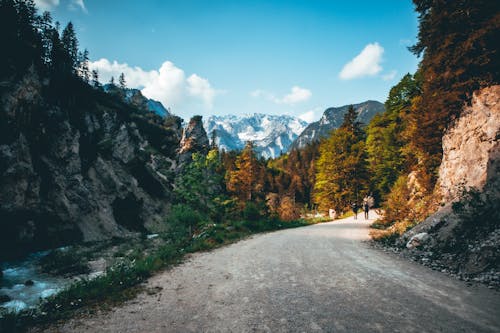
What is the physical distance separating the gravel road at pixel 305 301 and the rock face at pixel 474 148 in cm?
535

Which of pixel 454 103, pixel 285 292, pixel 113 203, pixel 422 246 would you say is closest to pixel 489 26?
pixel 454 103

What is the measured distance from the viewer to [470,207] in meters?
9.03

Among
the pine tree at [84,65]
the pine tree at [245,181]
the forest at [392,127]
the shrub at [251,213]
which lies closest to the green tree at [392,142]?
the forest at [392,127]

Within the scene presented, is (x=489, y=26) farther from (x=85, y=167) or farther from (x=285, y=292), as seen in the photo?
(x=85, y=167)

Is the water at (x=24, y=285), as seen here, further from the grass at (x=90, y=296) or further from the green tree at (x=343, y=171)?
the green tree at (x=343, y=171)

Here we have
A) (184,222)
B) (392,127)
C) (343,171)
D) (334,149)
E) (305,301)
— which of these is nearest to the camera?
(305,301)

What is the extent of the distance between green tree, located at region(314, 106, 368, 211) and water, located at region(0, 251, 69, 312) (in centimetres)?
2744

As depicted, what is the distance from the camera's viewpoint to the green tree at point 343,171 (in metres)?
29.4

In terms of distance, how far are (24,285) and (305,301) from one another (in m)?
13.2

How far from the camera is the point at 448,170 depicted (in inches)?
505

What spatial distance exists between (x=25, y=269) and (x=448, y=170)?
24483 mm

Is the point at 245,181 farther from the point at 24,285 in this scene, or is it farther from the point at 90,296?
the point at 90,296

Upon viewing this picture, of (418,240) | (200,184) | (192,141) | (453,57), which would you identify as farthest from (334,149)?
(192,141)

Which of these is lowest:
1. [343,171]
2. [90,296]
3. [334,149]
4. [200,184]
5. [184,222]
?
[184,222]
